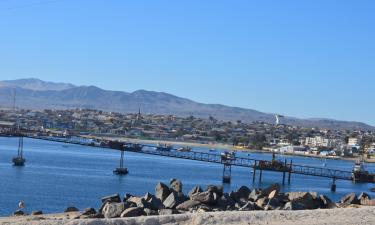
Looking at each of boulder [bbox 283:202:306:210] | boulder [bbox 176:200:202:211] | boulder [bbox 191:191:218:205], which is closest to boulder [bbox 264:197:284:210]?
boulder [bbox 283:202:306:210]

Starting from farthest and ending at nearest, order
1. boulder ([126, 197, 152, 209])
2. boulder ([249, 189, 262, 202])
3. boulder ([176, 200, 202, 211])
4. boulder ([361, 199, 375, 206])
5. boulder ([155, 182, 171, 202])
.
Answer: boulder ([361, 199, 375, 206]) < boulder ([249, 189, 262, 202]) < boulder ([155, 182, 171, 202]) < boulder ([176, 200, 202, 211]) < boulder ([126, 197, 152, 209])

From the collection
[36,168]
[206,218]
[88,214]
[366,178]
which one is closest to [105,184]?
[36,168]

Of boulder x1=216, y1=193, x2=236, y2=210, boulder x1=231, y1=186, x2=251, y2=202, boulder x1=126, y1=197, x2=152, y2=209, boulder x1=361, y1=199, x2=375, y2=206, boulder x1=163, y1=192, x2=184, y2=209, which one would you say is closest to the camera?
boulder x1=126, y1=197, x2=152, y2=209

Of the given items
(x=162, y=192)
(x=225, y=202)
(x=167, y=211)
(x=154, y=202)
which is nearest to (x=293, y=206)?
(x=225, y=202)

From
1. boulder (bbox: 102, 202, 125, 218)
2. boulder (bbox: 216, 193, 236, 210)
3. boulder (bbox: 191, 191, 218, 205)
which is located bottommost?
boulder (bbox: 102, 202, 125, 218)

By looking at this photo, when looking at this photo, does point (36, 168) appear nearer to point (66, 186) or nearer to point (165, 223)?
point (66, 186)

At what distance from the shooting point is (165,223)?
→ 21.7 meters

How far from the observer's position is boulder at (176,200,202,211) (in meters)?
27.6

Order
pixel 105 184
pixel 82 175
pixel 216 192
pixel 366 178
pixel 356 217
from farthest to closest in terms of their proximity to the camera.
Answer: pixel 366 178, pixel 82 175, pixel 105 184, pixel 216 192, pixel 356 217

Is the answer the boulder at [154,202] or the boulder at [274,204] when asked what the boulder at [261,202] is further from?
the boulder at [154,202]

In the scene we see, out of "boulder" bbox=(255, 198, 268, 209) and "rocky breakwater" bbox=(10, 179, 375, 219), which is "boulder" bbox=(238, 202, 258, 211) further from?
"boulder" bbox=(255, 198, 268, 209)

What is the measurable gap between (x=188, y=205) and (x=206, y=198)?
909 mm

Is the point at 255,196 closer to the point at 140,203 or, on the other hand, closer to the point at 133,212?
the point at 140,203

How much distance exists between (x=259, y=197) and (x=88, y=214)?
22.8ft
